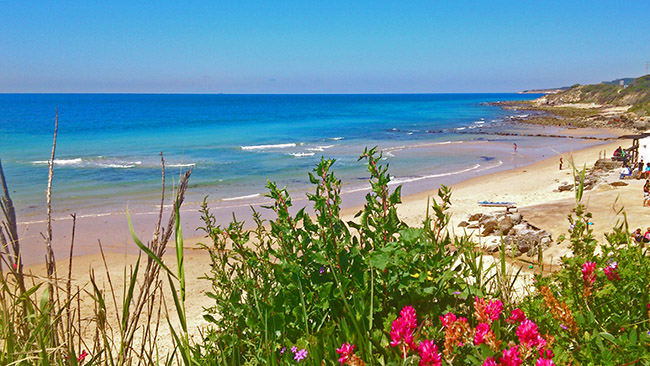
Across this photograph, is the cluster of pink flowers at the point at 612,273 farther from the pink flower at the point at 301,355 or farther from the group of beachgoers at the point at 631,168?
the group of beachgoers at the point at 631,168

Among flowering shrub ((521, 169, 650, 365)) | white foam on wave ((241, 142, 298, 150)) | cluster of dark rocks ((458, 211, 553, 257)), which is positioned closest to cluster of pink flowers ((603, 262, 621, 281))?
flowering shrub ((521, 169, 650, 365))

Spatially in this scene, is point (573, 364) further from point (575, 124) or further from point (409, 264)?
point (575, 124)

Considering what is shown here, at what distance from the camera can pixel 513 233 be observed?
35.2 feet

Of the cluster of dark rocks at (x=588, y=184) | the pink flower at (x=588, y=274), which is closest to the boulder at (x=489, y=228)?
the cluster of dark rocks at (x=588, y=184)

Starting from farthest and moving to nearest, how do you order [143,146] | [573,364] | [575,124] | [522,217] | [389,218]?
[575,124] < [143,146] < [522,217] < [389,218] < [573,364]

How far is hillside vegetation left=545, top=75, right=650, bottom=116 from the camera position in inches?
2581

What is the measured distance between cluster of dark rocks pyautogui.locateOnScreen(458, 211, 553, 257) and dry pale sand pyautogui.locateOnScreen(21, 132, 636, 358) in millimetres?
332

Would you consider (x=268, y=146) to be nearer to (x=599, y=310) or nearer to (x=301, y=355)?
(x=599, y=310)

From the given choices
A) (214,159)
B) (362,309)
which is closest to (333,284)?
(362,309)

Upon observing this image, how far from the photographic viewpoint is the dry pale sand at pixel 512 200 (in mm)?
9617

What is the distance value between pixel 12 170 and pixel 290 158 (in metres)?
16.2

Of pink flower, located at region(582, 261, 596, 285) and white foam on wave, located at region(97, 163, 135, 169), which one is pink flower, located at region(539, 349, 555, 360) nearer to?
pink flower, located at region(582, 261, 596, 285)

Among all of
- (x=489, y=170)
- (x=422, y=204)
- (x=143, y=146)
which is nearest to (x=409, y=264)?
(x=422, y=204)

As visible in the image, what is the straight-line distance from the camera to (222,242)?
2107 mm
